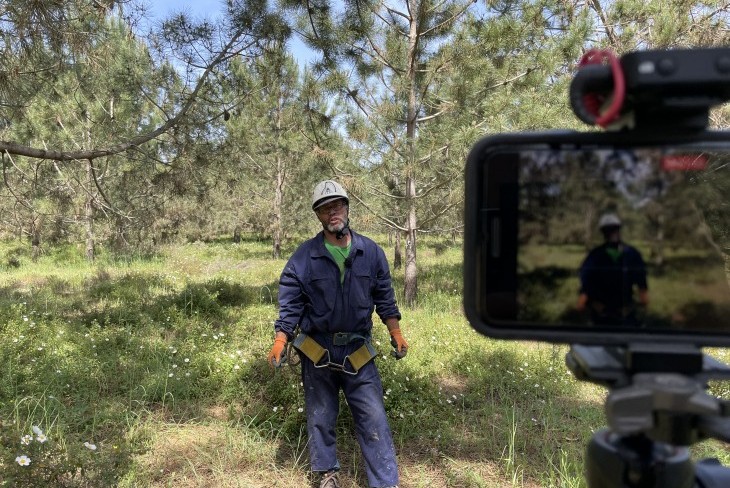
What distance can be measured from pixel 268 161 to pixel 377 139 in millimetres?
9971

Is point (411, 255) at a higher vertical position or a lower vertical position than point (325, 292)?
higher

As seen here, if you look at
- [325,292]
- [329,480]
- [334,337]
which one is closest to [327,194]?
[325,292]

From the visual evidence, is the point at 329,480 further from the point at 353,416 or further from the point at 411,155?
the point at 411,155

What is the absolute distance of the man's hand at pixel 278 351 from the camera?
91.4 inches

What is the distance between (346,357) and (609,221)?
73.1 inches

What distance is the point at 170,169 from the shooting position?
18.3 feet

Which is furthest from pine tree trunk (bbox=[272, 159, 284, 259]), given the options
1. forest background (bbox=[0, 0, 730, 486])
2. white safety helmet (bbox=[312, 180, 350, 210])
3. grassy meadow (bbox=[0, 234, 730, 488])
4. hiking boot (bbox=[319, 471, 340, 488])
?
hiking boot (bbox=[319, 471, 340, 488])

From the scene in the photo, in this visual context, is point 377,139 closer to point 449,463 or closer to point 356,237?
point 356,237

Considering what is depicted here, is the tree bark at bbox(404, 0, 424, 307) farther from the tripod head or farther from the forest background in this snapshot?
the tripod head

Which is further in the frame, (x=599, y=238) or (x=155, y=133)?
(x=155, y=133)

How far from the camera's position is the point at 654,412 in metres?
0.65

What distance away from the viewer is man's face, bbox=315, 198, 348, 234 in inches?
97.5

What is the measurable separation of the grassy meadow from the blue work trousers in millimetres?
259

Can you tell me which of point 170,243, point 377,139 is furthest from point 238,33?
point 170,243
